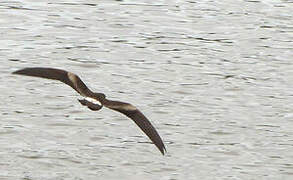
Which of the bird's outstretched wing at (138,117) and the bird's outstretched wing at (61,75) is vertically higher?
the bird's outstretched wing at (61,75)

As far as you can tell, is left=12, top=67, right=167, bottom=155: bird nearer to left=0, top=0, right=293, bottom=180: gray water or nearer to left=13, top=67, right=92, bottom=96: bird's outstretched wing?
left=13, top=67, right=92, bottom=96: bird's outstretched wing

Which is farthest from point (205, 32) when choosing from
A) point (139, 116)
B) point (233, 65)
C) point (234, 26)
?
point (139, 116)

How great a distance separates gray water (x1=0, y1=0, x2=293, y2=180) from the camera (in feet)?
44.0

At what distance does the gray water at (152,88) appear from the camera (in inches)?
527

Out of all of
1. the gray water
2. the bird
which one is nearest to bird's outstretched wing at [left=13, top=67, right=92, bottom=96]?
the bird

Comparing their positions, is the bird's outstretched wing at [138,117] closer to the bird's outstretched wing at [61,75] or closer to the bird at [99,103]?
the bird at [99,103]

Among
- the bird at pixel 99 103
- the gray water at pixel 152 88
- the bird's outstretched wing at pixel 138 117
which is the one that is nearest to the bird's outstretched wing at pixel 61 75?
the bird at pixel 99 103

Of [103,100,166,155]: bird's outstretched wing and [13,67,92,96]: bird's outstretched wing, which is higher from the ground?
[13,67,92,96]: bird's outstretched wing

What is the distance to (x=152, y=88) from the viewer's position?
16.6 metres

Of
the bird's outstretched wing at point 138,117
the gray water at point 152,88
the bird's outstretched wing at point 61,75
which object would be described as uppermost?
the bird's outstretched wing at point 61,75

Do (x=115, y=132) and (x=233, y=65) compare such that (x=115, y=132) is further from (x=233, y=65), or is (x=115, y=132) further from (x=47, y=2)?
(x=47, y=2)

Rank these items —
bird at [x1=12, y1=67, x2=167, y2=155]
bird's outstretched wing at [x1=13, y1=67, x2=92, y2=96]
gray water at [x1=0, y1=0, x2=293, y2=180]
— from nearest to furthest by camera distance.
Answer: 1. bird at [x1=12, y1=67, x2=167, y2=155]
2. bird's outstretched wing at [x1=13, y1=67, x2=92, y2=96]
3. gray water at [x1=0, y1=0, x2=293, y2=180]

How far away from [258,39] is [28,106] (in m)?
5.72

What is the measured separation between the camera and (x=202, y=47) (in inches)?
748
